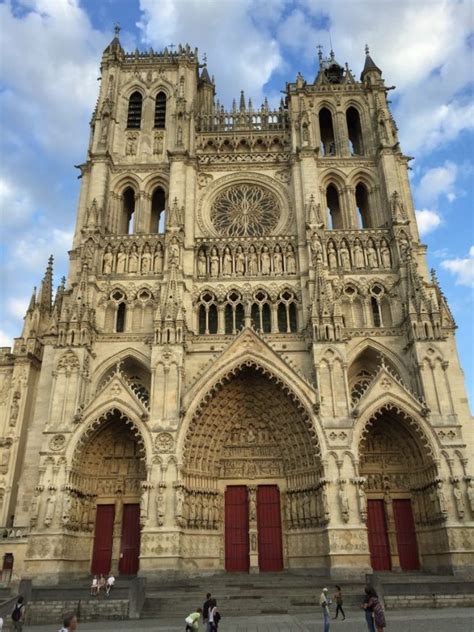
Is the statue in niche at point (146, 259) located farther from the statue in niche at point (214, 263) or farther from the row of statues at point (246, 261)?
the statue in niche at point (214, 263)

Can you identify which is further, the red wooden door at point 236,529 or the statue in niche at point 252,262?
the statue in niche at point 252,262

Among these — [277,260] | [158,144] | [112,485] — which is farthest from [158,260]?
[112,485]

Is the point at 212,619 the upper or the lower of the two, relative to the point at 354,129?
lower

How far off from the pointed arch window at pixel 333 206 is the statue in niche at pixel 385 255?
4.17 m

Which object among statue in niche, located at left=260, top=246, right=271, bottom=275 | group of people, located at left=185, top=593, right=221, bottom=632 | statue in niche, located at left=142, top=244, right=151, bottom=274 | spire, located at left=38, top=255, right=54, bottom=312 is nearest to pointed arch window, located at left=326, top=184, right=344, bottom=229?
statue in niche, located at left=260, top=246, right=271, bottom=275

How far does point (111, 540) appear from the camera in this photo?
2238 cm

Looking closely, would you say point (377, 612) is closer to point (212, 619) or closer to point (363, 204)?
point (212, 619)

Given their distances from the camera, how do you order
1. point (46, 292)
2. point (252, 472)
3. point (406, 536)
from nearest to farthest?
point (406, 536) → point (252, 472) → point (46, 292)

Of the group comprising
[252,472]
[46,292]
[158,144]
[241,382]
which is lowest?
[252,472]

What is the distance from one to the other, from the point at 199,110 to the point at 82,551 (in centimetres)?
2811

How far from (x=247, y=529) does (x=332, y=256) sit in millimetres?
14174

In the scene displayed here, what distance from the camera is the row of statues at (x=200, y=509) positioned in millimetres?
20922

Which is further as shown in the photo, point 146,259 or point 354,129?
point 354,129

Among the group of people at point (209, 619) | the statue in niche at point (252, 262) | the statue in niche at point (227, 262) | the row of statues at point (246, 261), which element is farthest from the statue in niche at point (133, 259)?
the group of people at point (209, 619)
